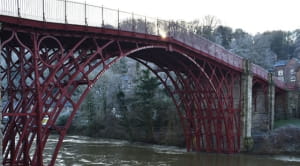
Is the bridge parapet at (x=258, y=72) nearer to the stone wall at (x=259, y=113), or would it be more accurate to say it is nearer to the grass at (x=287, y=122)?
the stone wall at (x=259, y=113)

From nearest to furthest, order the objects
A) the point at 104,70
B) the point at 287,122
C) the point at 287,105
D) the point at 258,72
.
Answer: the point at 104,70 < the point at 258,72 < the point at 287,122 < the point at 287,105

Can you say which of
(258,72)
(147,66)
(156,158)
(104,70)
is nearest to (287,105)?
(258,72)

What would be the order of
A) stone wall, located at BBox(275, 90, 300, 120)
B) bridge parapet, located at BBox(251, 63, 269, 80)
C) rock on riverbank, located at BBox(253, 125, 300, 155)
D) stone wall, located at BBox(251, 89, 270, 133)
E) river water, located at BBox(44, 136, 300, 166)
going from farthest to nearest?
stone wall, located at BBox(275, 90, 300, 120)
stone wall, located at BBox(251, 89, 270, 133)
bridge parapet, located at BBox(251, 63, 269, 80)
rock on riverbank, located at BBox(253, 125, 300, 155)
river water, located at BBox(44, 136, 300, 166)

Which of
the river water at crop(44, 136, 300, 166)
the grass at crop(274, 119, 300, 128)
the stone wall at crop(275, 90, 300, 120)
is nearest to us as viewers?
the river water at crop(44, 136, 300, 166)

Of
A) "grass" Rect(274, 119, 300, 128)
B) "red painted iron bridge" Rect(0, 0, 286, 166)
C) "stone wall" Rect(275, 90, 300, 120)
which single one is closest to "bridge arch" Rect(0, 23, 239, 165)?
"red painted iron bridge" Rect(0, 0, 286, 166)

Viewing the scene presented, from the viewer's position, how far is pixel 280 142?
30719mm

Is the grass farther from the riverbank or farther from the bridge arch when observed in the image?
the bridge arch

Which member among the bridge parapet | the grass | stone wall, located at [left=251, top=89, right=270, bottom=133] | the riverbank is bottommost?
the riverbank

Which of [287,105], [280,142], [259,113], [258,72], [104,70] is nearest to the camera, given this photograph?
[104,70]

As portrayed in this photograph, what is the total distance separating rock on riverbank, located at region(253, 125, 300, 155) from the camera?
2995 cm

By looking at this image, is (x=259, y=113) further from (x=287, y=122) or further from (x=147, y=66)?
(x=147, y=66)

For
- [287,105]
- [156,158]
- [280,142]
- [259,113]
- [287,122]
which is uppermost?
[287,105]

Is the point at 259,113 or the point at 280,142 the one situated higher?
the point at 259,113

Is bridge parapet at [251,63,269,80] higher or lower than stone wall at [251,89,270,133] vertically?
higher
